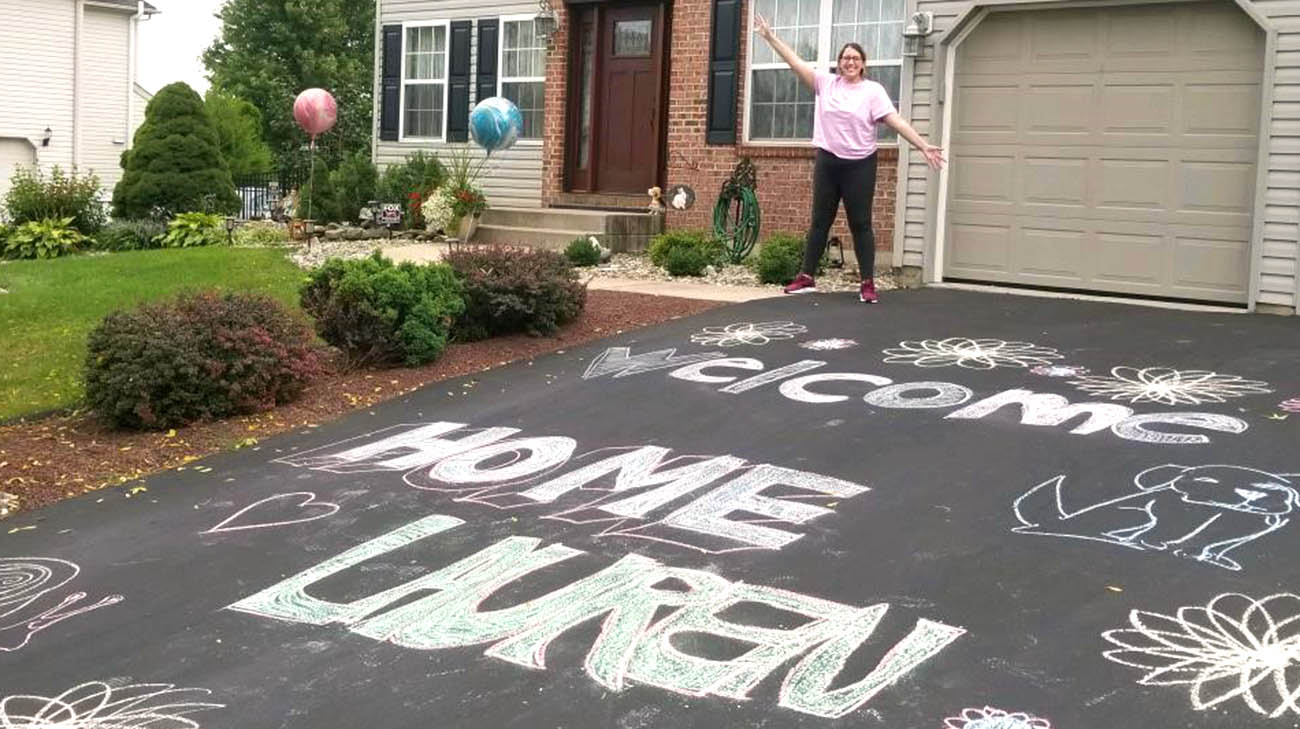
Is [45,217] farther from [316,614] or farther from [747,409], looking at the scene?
[316,614]

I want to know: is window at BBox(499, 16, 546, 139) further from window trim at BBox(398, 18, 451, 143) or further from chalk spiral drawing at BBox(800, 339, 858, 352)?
chalk spiral drawing at BBox(800, 339, 858, 352)

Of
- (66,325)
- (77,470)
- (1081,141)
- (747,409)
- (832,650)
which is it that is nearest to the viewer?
(832,650)

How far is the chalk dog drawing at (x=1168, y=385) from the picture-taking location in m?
6.66

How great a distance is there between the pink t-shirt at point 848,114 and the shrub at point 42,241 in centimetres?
1095

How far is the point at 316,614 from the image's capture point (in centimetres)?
446

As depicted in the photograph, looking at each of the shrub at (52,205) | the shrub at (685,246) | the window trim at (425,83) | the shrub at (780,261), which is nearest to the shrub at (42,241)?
the shrub at (52,205)

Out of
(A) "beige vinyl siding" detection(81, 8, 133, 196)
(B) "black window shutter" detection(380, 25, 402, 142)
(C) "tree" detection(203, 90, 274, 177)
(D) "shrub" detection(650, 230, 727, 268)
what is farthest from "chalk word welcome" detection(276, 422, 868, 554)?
(C) "tree" detection(203, 90, 274, 177)

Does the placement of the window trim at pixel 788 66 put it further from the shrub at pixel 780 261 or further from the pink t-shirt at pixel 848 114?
the pink t-shirt at pixel 848 114

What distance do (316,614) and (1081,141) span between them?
795 cm

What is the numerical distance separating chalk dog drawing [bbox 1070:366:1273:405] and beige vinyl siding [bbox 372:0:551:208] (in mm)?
10147

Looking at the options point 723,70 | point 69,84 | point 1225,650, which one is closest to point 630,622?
point 1225,650

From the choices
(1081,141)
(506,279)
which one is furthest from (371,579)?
(1081,141)

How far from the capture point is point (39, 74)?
28250mm

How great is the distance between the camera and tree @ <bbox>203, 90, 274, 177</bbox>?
36312mm
